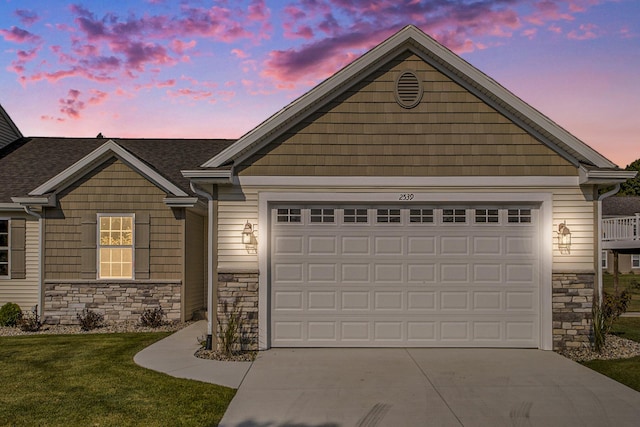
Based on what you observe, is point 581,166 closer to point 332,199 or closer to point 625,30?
point 332,199

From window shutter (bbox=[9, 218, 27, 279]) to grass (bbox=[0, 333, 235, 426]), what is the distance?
4534 millimetres

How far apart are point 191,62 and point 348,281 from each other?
8185 millimetres

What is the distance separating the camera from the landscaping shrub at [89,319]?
1317cm

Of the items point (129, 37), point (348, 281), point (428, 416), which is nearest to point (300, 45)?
point (129, 37)

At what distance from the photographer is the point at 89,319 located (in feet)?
43.2

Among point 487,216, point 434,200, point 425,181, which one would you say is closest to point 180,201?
point 425,181

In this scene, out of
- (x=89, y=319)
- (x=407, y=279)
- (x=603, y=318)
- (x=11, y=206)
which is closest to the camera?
(x=603, y=318)

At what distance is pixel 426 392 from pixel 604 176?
546 centimetres

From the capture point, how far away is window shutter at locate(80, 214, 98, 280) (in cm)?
1374

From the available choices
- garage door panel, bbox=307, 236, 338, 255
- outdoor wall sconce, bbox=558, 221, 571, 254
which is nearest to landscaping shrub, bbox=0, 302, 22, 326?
garage door panel, bbox=307, 236, 338, 255

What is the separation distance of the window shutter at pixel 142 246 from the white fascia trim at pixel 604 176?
10290mm

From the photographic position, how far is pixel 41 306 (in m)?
13.7

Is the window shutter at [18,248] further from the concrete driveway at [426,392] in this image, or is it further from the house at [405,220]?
the concrete driveway at [426,392]

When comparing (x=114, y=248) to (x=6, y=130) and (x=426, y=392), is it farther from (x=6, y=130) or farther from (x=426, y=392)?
(x=426, y=392)
